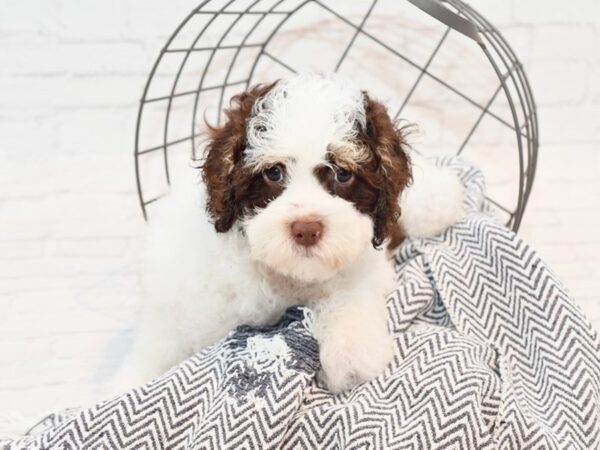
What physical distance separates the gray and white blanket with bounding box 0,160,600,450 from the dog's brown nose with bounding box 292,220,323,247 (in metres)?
0.27

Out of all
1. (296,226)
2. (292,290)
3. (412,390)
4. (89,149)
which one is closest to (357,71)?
(89,149)

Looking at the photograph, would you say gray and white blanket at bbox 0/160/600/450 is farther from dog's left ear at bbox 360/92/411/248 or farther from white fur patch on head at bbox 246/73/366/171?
white fur patch on head at bbox 246/73/366/171

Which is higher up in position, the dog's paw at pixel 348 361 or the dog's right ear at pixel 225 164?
the dog's right ear at pixel 225 164

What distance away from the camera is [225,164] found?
151 centimetres

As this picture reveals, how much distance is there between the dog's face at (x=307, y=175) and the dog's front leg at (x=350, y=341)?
141 millimetres

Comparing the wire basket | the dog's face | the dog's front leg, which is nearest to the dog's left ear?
the dog's face

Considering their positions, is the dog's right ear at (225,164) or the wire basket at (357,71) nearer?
the dog's right ear at (225,164)

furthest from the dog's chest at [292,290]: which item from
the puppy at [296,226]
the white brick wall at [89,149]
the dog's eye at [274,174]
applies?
the white brick wall at [89,149]

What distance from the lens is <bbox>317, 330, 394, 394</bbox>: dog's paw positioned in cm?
152

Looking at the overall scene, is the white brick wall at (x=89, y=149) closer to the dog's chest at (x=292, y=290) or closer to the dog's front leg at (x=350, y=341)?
the dog's chest at (x=292, y=290)

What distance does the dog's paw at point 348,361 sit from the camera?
1.52 meters

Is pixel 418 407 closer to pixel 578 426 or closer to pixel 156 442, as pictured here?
pixel 578 426

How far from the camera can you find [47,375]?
224cm

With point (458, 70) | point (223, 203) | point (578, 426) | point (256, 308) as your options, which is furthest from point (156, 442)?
point (458, 70)
